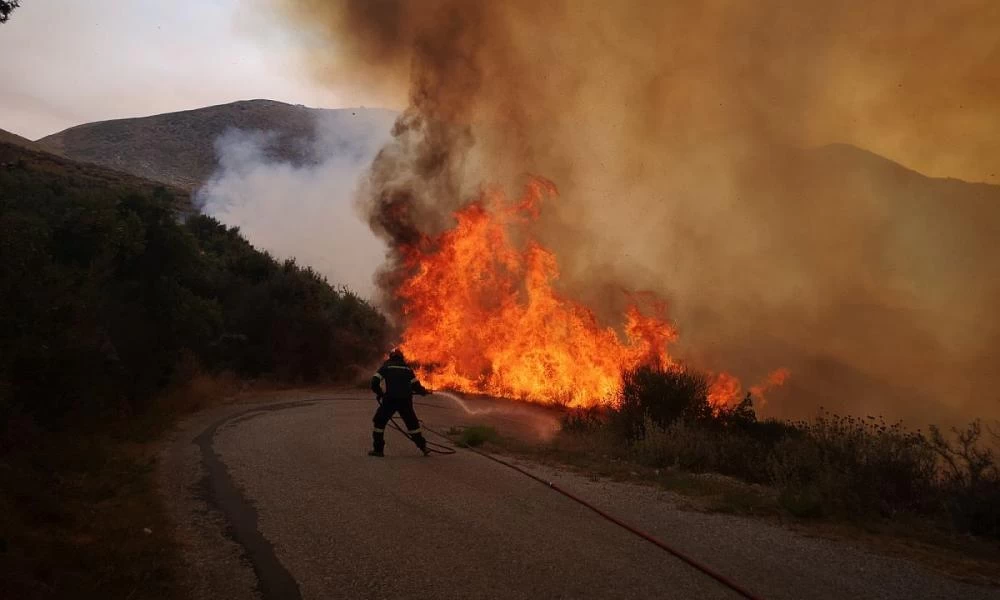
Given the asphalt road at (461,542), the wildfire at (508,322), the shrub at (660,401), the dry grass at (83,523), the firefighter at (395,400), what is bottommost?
the dry grass at (83,523)

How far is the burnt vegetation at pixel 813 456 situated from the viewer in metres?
7.86

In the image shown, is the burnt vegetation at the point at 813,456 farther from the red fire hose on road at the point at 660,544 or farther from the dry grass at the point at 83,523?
the dry grass at the point at 83,523

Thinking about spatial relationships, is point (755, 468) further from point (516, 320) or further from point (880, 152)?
point (880, 152)

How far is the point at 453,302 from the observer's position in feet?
81.0

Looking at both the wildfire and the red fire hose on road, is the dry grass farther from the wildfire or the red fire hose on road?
the wildfire

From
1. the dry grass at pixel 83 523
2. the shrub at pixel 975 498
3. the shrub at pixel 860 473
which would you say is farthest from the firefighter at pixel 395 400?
the shrub at pixel 975 498

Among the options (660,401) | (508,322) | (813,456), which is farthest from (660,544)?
(508,322)

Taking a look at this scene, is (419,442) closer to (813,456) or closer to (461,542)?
(461,542)

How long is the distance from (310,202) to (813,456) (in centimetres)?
5340

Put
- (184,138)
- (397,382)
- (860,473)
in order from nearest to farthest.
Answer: (860,473) → (397,382) → (184,138)

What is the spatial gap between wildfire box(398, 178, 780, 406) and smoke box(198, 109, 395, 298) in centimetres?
1768

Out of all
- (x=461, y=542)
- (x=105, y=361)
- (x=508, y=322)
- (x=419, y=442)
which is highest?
(x=508, y=322)

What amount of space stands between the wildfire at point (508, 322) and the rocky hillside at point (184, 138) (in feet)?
143

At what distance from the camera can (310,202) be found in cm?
5700
